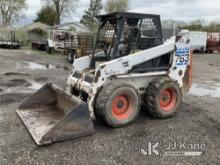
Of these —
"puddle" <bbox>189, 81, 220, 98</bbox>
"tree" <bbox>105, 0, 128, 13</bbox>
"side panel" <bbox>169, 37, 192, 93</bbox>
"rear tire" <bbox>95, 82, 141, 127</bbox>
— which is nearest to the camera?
"rear tire" <bbox>95, 82, 141, 127</bbox>

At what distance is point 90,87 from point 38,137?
1219 millimetres

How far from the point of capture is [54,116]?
209 inches

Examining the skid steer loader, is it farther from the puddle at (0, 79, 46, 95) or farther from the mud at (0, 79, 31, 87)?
the mud at (0, 79, 31, 87)

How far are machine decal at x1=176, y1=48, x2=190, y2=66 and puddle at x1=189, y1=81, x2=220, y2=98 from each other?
8.56 feet

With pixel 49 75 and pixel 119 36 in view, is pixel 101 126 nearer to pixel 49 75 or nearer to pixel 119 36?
pixel 119 36

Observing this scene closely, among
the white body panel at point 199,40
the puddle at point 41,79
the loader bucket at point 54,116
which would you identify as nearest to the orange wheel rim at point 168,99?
the loader bucket at point 54,116

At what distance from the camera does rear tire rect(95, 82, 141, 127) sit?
15.4 ft

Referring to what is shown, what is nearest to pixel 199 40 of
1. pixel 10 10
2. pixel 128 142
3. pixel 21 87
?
pixel 21 87

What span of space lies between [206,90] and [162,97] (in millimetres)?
4000

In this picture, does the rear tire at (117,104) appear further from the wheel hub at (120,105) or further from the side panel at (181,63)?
the side panel at (181,63)

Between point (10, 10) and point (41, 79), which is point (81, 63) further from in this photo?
point (10, 10)

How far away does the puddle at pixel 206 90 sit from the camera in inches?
326

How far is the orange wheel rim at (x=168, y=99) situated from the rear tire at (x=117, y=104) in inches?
26.4

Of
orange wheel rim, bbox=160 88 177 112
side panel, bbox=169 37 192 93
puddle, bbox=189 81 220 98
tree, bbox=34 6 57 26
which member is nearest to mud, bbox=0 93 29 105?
orange wheel rim, bbox=160 88 177 112
